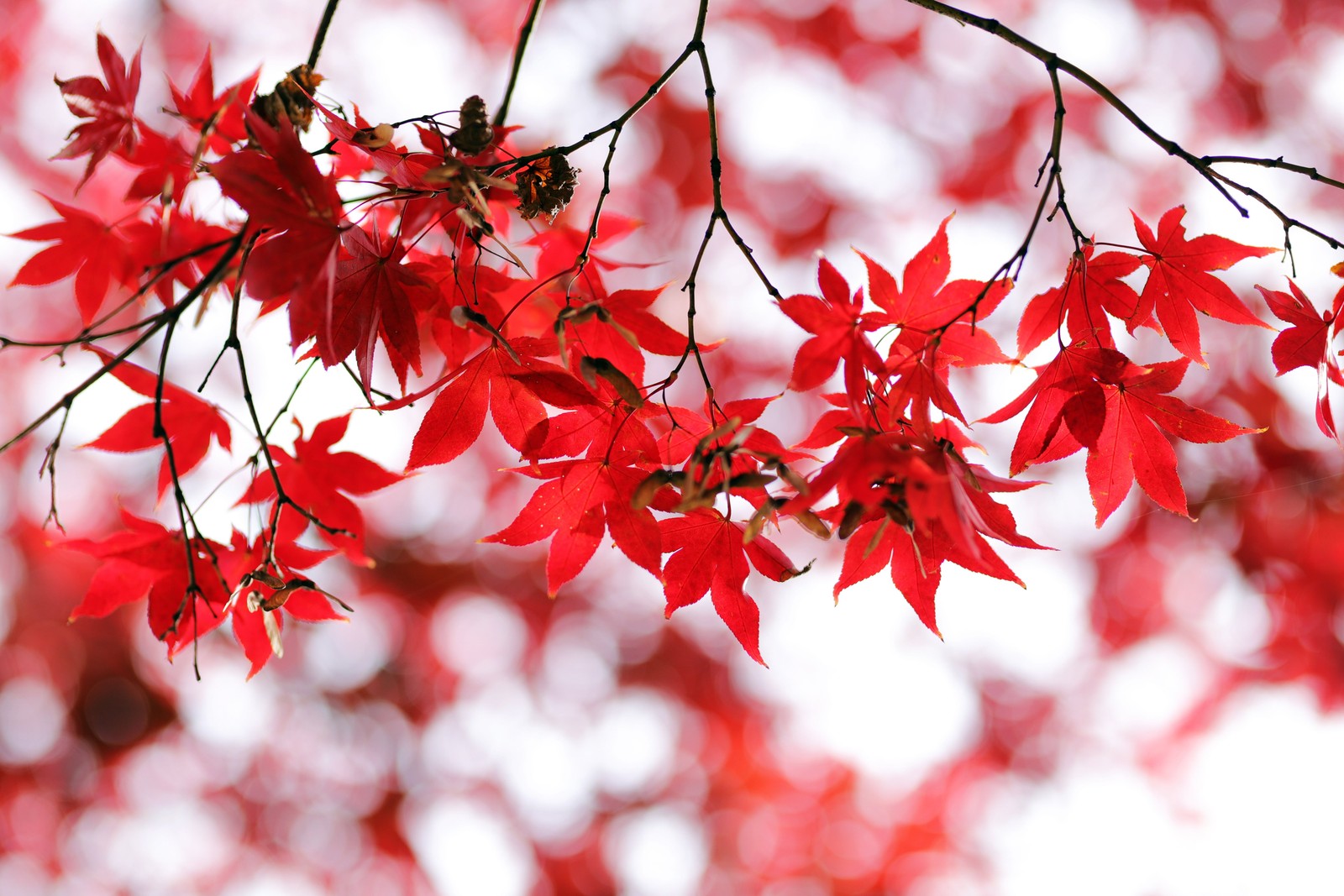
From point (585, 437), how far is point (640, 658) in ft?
10.7

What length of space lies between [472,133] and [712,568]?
0.51m

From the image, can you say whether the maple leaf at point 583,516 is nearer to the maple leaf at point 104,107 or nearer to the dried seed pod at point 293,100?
the dried seed pod at point 293,100

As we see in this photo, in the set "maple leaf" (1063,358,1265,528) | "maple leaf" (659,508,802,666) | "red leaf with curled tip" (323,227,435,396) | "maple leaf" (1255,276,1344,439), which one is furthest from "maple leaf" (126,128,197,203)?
"maple leaf" (1255,276,1344,439)

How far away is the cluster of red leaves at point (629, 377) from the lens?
27.6 inches

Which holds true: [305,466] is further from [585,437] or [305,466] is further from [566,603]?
[566,603]

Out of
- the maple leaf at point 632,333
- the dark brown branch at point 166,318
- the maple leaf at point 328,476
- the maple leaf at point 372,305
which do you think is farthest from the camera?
the maple leaf at point 328,476

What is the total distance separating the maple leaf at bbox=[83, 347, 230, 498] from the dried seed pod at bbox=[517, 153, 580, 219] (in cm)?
48

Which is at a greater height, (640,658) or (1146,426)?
(640,658)

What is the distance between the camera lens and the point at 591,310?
72 cm

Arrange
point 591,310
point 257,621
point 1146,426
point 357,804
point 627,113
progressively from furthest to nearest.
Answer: point 357,804 → point 257,621 → point 1146,426 → point 627,113 → point 591,310

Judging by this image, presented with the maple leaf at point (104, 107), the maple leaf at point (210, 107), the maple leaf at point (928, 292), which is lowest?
the maple leaf at point (928, 292)

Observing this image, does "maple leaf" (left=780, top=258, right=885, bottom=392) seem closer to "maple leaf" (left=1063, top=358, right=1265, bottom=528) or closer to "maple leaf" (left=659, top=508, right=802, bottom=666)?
"maple leaf" (left=659, top=508, right=802, bottom=666)

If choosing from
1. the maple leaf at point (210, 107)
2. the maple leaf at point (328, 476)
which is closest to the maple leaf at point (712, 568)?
the maple leaf at point (328, 476)

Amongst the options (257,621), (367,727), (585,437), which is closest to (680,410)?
(585,437)
